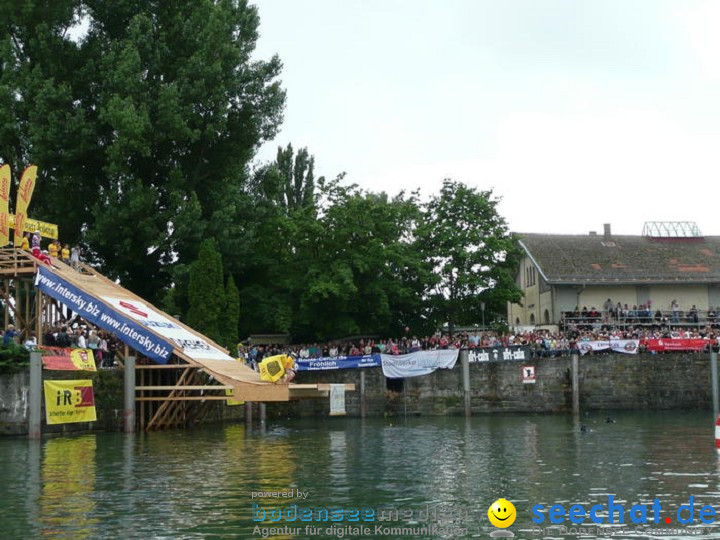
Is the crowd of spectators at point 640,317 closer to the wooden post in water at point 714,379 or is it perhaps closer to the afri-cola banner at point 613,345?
the afri-cola banner at point 613,345

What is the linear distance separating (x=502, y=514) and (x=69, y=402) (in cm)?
2285

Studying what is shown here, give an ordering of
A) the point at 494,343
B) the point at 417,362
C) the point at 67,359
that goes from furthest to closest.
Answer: the point at 494,343, the point at 417,362, the point at 67,359

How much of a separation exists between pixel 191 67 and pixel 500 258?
68.8 ft

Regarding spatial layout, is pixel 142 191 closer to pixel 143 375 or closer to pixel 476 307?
pixel 143 375

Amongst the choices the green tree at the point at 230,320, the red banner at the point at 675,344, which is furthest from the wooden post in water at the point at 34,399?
the red banner at the point at 675,344

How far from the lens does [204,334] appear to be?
1847 inches

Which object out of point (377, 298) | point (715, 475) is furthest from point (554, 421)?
point (715, 475)

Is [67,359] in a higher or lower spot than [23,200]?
lower

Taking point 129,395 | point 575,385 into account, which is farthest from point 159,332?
point 575,385

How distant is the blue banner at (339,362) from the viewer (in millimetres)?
51406

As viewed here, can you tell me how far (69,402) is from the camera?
3538cm

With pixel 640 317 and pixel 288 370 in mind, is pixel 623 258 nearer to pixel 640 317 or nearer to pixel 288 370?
pixel 640 317

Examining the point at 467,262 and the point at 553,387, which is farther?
the point at 467,262

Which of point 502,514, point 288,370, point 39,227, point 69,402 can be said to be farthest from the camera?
point 39,227
